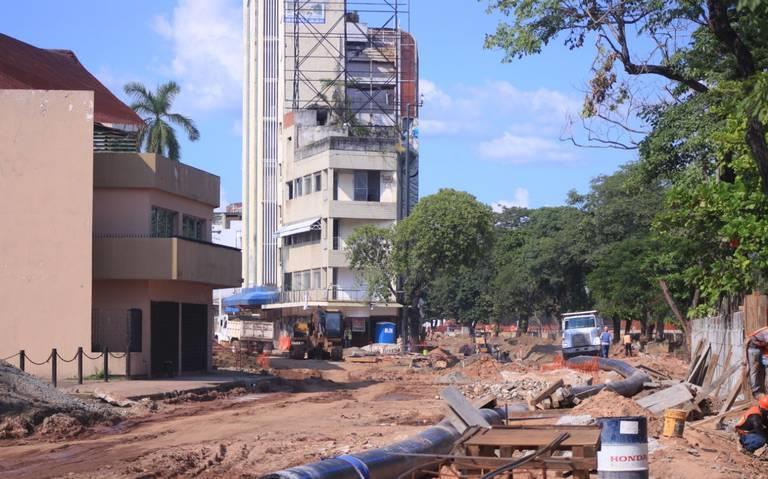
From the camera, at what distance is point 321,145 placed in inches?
2943

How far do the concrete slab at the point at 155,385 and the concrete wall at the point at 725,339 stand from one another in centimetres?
1335

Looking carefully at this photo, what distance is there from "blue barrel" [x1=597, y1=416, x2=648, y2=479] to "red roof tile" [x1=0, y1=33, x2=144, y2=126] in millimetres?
27983

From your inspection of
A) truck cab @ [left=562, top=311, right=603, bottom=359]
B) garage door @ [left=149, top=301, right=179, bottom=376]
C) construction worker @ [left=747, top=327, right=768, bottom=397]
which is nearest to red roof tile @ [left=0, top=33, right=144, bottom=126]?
garage door @ [left=149, top=301, right=179, bottom=376]

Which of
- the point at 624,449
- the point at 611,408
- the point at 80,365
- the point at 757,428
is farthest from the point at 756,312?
the point at 80,365

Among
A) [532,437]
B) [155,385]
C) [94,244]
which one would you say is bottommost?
[155,385]

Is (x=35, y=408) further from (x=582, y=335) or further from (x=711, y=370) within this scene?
(x=582, y=335)

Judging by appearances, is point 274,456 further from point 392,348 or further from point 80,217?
point 392,348

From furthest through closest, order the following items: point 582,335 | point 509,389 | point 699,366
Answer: point 582,335
point 509,389
point 699,366

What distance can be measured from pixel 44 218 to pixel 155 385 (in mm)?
5781

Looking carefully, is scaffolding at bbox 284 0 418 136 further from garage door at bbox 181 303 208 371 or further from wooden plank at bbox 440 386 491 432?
wooden plank at bbox 440 386 491 432

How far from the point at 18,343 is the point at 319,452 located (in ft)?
57.5

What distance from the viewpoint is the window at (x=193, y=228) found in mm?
35553

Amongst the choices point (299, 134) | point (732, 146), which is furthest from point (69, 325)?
point (299, 134)

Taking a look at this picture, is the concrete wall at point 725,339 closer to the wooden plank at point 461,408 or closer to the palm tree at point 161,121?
the wooden plank at point 461,408
